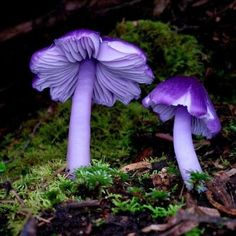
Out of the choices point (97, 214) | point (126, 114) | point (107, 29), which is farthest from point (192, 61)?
point (97, 214)

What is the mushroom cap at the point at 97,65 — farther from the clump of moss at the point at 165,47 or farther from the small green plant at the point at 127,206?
the clump of moss at the point at 165,47

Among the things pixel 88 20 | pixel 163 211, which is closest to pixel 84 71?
pixel 163 211

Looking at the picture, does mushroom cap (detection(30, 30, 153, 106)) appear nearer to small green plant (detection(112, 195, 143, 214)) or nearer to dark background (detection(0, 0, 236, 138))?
small green plant (detection(112, 195, 143, 214))

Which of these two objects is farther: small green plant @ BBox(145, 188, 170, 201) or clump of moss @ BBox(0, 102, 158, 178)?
clump of moss @ BBox(0, 102, 158, 178)

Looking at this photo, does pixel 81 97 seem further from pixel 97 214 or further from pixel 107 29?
pixel 107 29

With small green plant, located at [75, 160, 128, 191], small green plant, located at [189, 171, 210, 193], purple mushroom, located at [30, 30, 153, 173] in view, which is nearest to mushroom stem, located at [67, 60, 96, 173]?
purple mushroom, located at [30, 30, 153, 173]

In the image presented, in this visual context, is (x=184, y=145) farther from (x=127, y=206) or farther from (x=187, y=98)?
(x=127, y=206)
